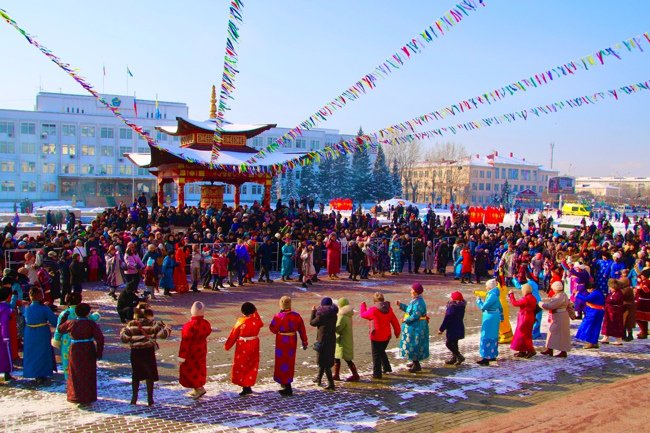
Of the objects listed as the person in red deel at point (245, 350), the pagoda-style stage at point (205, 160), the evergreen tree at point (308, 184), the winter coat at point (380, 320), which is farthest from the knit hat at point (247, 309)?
the evergreen tree at point (308, 184)

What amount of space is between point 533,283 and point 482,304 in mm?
1439

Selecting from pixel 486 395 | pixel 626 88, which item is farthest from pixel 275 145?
pixel 486 395

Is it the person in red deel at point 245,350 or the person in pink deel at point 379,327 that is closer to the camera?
the person in red deel at point 245,350

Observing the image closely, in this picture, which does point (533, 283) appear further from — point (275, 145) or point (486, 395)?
point (275, 145)

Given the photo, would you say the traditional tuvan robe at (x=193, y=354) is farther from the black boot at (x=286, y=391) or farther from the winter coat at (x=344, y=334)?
the winter coat at (x=344, y=334)

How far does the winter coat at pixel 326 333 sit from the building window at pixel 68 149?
61932mm

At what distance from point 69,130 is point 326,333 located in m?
62.7

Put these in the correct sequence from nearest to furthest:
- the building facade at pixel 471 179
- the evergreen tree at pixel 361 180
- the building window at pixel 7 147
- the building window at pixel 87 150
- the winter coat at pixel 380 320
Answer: the winter coat at pixel 380 320 → the building window at pixel 7 147 → the building window at pixel 87 150 → the evergreen tree at pixel 361 180 → the building facade at pixel 471 179

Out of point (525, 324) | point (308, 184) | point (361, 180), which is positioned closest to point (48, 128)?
point (308, 184)

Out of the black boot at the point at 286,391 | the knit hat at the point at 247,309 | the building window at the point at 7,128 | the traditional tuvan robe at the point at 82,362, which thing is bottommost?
the black boot at the point at 286,391

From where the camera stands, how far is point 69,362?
6883mm

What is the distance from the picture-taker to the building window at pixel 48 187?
6056cm

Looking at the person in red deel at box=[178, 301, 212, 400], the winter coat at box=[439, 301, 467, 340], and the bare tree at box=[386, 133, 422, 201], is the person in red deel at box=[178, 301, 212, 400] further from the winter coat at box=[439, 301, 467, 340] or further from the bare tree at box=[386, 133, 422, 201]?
the bare tree at box=[386, 133, 422, 201]

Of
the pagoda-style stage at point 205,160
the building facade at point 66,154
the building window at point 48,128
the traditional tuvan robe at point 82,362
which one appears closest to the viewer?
the traditional tuvan robe at point 82,362
